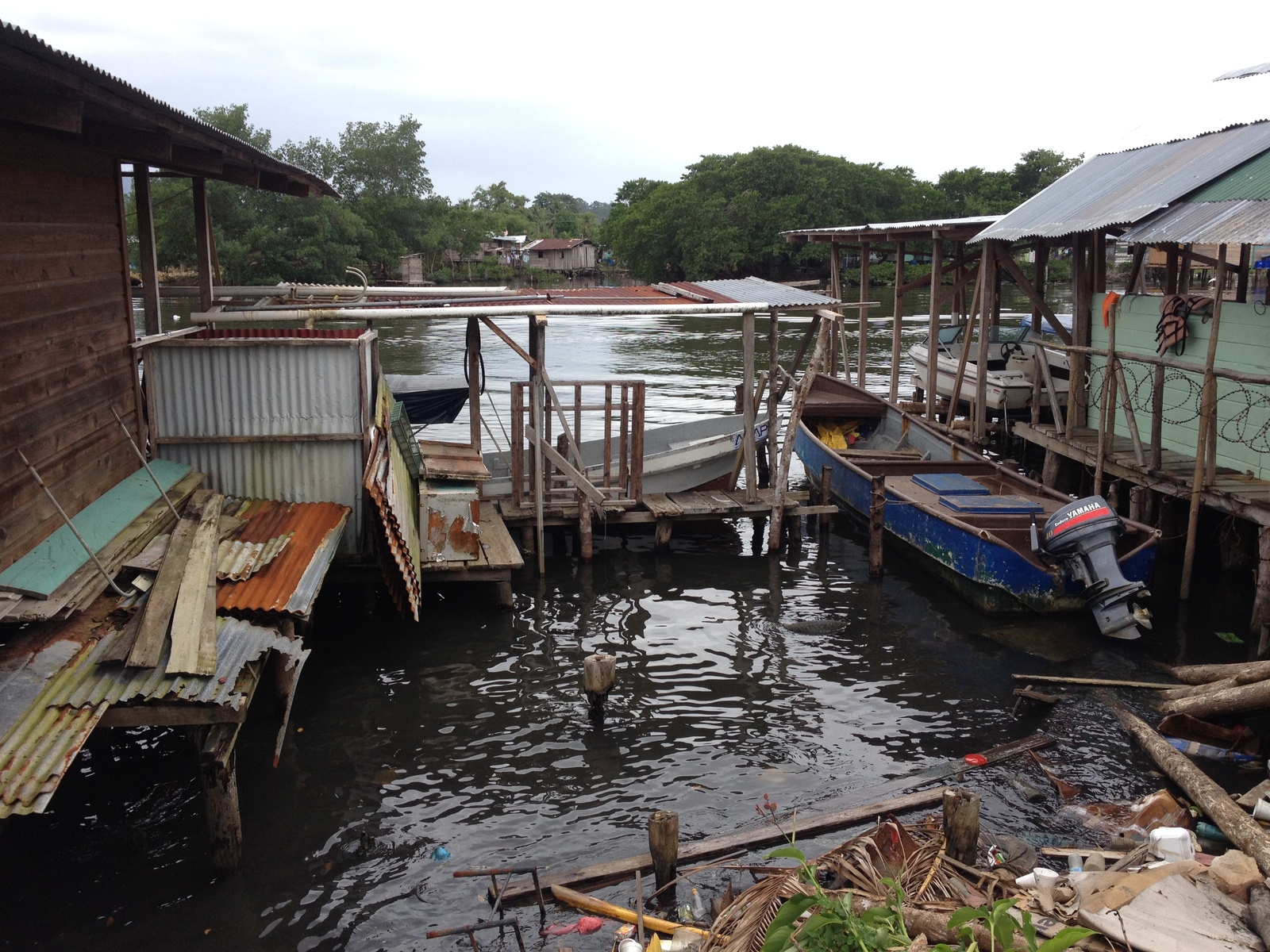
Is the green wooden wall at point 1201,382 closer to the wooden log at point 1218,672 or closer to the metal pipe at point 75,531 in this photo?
the wooden log at point 1218,672

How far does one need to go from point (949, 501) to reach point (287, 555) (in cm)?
778

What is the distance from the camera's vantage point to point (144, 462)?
8.22 meters

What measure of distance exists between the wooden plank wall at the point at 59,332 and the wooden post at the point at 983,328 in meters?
11.9

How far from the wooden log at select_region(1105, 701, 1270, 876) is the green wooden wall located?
489cm

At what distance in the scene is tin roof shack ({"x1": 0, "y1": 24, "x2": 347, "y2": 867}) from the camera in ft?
18.3

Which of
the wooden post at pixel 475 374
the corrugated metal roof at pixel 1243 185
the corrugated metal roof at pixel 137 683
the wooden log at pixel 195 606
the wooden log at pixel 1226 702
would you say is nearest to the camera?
the corrugated metal roof at pixel 137 683

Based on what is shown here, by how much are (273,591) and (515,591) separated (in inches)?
200

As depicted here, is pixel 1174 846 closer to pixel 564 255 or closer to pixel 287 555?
pixel 287 555

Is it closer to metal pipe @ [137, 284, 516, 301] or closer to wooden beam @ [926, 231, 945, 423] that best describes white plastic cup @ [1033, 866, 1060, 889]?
metal pipe @ [137, 284, 516, 301]

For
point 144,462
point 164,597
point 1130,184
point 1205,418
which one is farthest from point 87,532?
point 1130,184

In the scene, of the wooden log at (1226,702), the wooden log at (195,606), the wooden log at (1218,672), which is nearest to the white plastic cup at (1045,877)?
the wooden log at (1226,702)

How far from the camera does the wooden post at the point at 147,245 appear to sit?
973 centimetres

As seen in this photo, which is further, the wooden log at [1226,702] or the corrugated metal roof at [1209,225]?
the corrugated metal roof at [1209,225]

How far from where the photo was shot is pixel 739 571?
12914 mm
